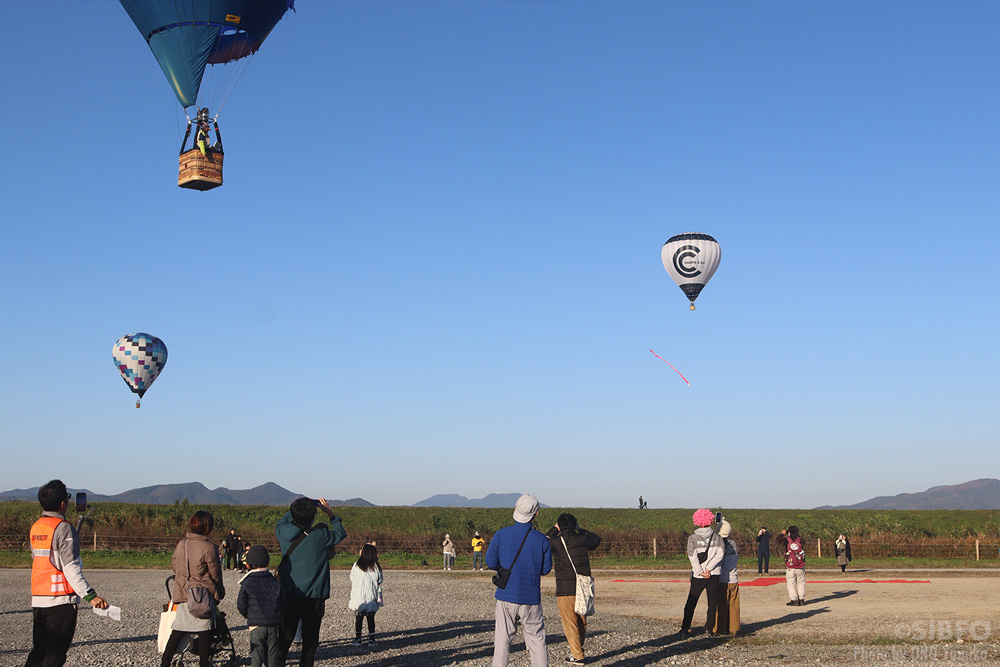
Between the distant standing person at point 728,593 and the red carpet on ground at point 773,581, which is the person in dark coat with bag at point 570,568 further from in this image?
the red carpet on ground at point 773,581

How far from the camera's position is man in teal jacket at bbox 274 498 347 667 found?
9.53m

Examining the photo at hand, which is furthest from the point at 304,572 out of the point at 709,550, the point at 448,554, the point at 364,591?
the point at 448,554

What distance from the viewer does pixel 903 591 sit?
23250mm

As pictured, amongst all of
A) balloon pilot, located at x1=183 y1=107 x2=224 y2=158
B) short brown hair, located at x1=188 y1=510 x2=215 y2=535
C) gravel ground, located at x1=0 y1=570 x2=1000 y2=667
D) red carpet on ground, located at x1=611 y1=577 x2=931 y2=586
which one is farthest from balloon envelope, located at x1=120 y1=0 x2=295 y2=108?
short brown hair, located at x1=188 y1=510 x2=215 y2=535

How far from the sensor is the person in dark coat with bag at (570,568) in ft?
37.9

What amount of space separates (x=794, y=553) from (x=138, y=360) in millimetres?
29981

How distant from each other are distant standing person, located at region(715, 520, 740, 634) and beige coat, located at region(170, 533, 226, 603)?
7.42m

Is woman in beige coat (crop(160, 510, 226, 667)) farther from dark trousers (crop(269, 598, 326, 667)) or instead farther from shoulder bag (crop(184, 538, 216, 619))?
dark trousers (crop(269, 598, 326, 667))

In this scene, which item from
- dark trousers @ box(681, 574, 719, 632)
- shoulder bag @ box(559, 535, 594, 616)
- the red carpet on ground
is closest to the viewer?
shoulder bag @ box(559, 535, 594, 616)

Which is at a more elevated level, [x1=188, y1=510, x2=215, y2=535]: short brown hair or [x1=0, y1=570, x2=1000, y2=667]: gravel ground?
[x1=188, y1=510, x2=215, y2=535]: short brown hair

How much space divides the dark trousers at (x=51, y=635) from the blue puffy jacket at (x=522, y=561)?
13.3 feet

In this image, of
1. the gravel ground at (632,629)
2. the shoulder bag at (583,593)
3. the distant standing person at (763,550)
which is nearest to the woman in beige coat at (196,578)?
the gravel ground at (632,629)

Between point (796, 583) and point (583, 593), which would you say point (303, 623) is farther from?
point (796, 583)

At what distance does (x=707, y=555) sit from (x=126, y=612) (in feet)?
35.7
